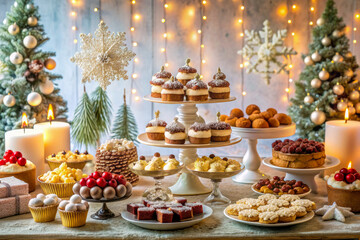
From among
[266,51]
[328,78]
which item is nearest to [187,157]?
[328,78]

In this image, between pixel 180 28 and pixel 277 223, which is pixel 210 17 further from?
pixel 277 223

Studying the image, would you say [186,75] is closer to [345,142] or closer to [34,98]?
[345,142]

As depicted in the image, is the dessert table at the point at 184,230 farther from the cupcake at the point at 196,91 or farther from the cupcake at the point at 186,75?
the cupcake at the point at 186,75

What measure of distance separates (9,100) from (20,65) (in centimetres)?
32

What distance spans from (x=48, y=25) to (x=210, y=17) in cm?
167

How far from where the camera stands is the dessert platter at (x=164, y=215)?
2502 mm

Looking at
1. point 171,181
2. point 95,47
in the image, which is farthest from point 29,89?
point 171,181

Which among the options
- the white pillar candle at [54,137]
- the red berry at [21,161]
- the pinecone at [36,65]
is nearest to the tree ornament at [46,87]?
the pinecone at [36,65]

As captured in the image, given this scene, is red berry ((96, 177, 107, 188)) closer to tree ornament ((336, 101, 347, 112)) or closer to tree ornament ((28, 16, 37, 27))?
tree ornament ((28, 16, 37, 27))

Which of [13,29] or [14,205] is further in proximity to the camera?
[13,29]

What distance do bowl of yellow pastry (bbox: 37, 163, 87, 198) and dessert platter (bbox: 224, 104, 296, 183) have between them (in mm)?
1029

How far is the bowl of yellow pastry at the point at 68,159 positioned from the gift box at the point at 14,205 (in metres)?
0.55

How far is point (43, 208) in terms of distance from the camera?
258 centimetres

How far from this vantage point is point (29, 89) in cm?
441
